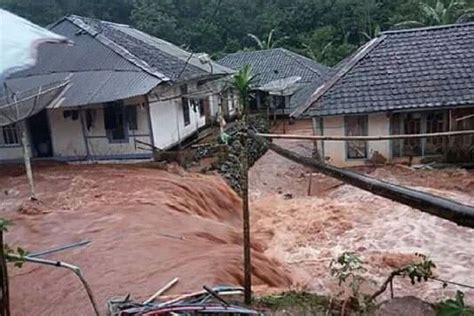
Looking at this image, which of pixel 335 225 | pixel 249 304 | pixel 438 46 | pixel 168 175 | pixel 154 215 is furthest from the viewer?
pixel 438 46

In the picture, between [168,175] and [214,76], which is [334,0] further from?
[168,175]

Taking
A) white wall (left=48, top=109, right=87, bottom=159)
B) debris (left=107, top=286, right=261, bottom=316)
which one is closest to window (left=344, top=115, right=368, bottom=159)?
white wall (left=48, top=109, right=87, bottom=159)

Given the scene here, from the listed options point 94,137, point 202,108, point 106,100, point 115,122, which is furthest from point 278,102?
point 106,100

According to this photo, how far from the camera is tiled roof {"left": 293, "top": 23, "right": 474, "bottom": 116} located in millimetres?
15703

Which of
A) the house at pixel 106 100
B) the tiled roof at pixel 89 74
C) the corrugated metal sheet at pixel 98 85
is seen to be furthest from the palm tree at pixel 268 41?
the corrugated metal sheet at pixel 98 85

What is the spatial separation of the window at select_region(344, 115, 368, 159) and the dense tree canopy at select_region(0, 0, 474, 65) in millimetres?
20213

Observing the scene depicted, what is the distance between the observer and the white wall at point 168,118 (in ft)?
53.8

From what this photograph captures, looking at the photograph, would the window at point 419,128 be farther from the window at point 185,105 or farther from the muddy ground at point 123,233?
the window at point 185,105

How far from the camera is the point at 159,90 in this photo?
54.9 feet

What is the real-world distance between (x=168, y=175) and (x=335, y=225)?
5.18m

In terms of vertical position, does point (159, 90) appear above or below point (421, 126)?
above

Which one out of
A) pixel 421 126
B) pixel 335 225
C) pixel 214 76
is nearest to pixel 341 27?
pixel 214 76

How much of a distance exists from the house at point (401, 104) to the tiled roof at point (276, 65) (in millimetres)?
11067

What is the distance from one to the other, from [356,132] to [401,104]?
1758 mm
